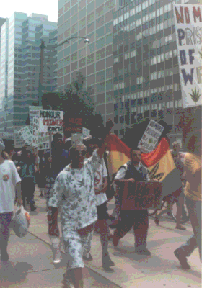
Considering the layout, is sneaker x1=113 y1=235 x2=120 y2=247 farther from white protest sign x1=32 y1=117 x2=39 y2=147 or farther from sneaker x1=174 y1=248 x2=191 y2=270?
white protest sign x1=32 y1=117 x2=39 y2=147

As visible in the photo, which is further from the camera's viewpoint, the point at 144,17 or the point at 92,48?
the point at 92,48

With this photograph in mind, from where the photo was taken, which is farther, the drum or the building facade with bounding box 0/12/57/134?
the building facade with bounding box 0/12/57/134

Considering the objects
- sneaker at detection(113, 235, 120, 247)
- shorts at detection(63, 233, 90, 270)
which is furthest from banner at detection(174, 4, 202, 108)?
shorts at detection(63, 233, 90, 270)

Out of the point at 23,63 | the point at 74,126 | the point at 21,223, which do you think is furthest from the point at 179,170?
the point at 23,63

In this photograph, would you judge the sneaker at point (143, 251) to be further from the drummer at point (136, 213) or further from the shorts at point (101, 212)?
the shorts at point (101, 212)

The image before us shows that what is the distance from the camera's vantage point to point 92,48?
92.2m

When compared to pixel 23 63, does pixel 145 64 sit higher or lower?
lower

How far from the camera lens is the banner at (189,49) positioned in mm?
5988

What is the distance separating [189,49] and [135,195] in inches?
90.5

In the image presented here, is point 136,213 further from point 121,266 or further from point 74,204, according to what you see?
point 74,204

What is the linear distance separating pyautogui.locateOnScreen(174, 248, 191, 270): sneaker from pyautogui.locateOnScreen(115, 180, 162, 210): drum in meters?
0.99

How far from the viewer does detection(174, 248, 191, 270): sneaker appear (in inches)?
207

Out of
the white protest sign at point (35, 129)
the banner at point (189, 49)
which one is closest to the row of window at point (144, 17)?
the white protest sign at point (35, 129)

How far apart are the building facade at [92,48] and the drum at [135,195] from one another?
243 ft
